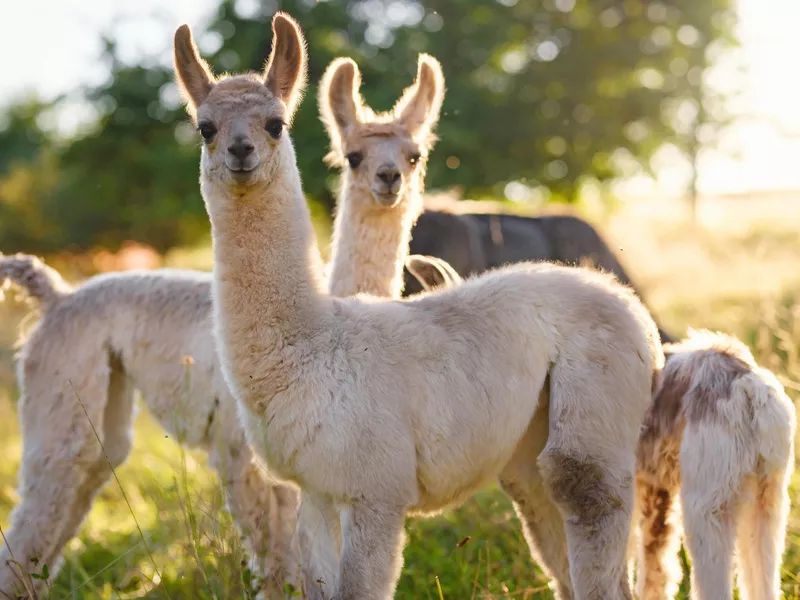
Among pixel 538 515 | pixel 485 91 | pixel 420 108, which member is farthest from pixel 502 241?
pixel 485 91

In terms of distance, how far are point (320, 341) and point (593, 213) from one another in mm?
19888

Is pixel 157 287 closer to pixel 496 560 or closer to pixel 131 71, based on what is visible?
pixel 496 560

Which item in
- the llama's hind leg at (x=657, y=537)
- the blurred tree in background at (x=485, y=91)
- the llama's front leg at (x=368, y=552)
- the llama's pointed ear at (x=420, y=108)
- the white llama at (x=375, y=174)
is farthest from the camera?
the blurred tree in background at (x=485, y=91)

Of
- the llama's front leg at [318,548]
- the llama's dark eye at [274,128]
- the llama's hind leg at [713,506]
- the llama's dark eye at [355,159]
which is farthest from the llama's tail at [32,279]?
→ the llama's hind leg at [713,506]

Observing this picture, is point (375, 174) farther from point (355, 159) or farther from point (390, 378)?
point (390, 378)

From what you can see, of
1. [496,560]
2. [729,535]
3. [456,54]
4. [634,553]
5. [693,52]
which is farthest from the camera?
[693,52]

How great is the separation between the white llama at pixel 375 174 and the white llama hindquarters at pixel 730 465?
1.42 m

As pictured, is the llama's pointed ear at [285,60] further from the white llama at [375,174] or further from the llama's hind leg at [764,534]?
the llama's hind leg at [764,534]

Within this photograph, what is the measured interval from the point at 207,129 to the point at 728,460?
7.13 feet

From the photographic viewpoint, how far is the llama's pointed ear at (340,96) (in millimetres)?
5242

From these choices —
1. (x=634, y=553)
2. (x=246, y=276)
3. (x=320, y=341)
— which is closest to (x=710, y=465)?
(x=634, y=553)

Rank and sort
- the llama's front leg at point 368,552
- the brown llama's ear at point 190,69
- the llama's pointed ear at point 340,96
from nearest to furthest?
the llama's front leg at point 368,552 < the brown llama's ear at point 190,69 < the llama's pointed ear at point 340,96

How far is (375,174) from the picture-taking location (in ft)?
16.5

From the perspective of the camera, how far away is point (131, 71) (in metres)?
19.4
